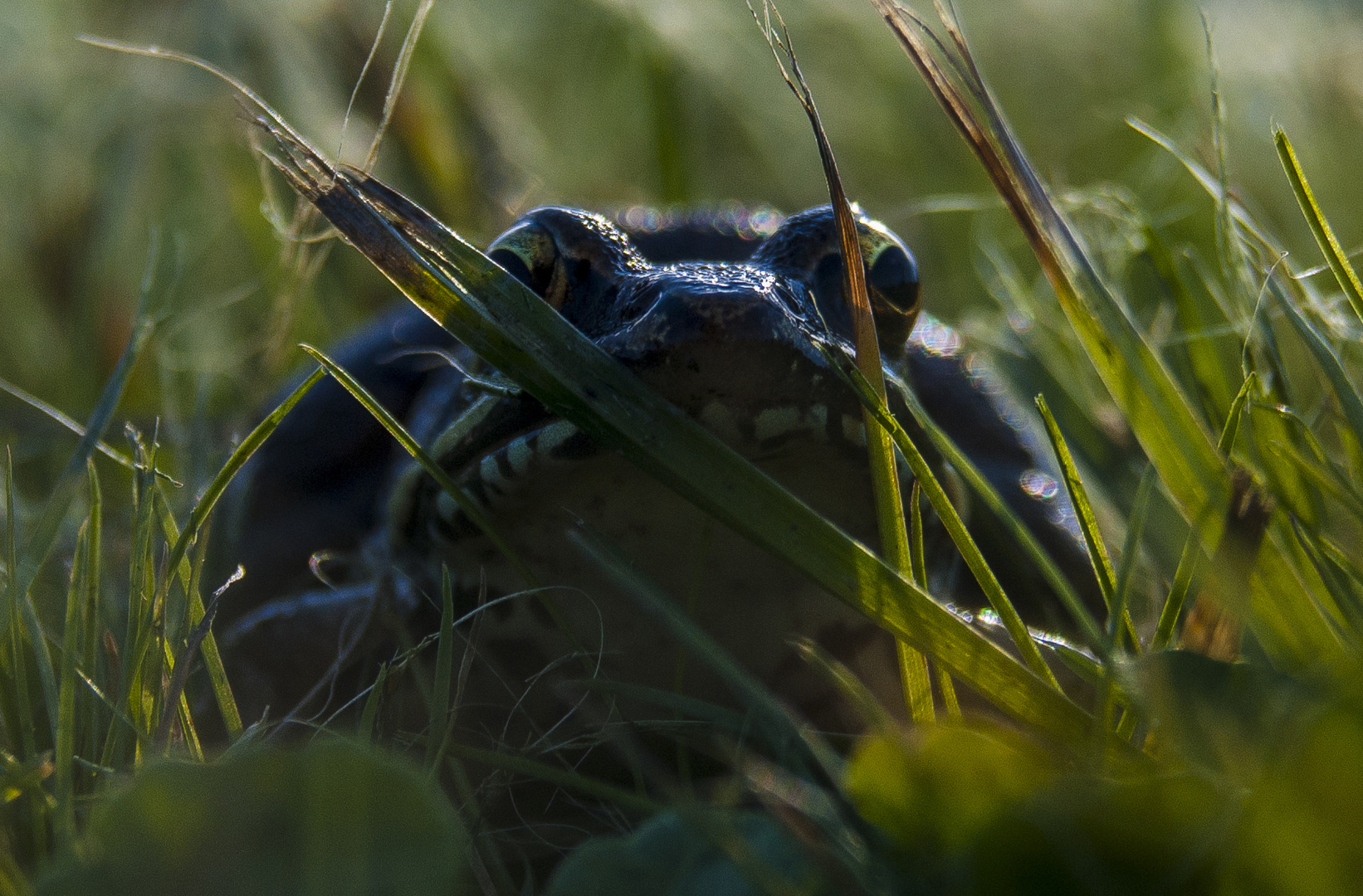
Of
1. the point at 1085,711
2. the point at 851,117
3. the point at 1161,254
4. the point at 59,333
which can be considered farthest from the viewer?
the point at 851,117

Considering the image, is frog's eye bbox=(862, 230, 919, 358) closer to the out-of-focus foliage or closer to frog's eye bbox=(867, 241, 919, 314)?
frog's eye bbox=(867, 241, 919, 314)

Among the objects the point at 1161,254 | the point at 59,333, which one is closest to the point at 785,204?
the point at 59,333

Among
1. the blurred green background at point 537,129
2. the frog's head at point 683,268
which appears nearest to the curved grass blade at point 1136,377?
the frog's head at point 683,268

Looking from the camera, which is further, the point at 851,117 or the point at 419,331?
the point at 851,117

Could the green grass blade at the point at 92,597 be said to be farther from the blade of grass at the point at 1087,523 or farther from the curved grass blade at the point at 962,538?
the blade of grass at the point at 1087,523

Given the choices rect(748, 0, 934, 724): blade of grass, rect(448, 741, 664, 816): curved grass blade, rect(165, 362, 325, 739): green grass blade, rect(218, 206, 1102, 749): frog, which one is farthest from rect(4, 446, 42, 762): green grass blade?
rect(748, 0, 934, 724): blade of grass

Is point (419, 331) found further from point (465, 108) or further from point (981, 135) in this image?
point (981, 135)

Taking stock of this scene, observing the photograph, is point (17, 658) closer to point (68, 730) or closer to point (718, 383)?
point (68, 730)
